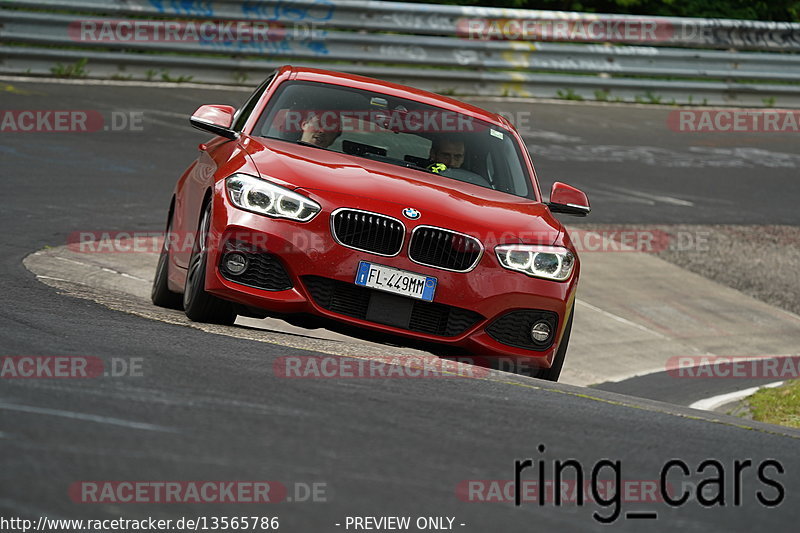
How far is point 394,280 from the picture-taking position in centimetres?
689

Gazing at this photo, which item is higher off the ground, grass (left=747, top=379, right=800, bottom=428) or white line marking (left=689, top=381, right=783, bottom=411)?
grass (left=747, top=379, right=800, bottom=428)

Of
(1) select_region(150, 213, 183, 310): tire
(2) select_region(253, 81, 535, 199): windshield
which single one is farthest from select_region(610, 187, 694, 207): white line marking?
(1) select_region(150, 213, 183, 310): tire

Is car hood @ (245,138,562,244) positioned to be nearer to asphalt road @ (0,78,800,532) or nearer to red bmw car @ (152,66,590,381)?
red bmw car @ (152,66,590,381)

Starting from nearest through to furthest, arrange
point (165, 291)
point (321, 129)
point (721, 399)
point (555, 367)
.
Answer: point (555, 367) → point (321, 129) → point (165, 291) → point (721, 399)

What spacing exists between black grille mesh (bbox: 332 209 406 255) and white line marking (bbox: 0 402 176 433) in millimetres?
2613

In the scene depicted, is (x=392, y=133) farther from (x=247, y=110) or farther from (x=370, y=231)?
(x=370, y=231)

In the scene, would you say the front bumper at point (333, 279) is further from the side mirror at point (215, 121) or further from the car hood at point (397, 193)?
the side mirror at point (215, 121)

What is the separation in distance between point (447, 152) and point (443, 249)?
146 centimetres

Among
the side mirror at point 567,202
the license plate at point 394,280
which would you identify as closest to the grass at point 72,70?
the side mirror at point 567,202

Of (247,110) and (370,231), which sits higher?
(247,110)

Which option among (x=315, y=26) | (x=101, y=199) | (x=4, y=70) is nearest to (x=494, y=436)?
(x=101, y=199)

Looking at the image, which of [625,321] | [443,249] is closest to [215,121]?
[443,249]

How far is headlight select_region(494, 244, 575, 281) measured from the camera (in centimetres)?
706

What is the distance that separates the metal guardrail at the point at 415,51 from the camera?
18938 millimetres
